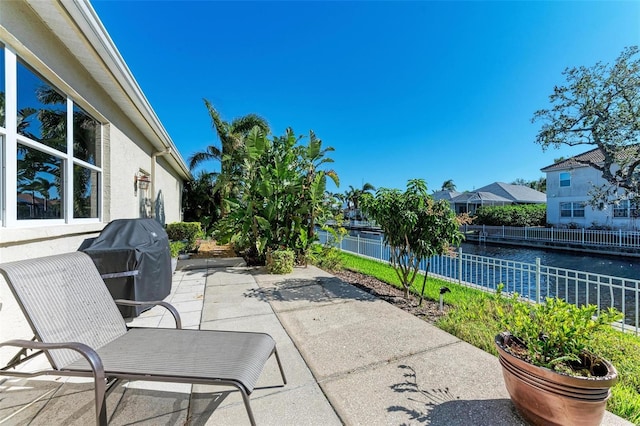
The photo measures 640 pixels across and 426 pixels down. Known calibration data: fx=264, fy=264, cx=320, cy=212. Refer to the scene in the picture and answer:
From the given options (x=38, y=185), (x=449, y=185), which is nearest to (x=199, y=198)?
(x=38, y=185)

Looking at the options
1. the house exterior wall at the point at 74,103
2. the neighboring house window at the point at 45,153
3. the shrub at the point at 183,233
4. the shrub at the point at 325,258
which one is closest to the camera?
the house exterior wall at the point at 74,103

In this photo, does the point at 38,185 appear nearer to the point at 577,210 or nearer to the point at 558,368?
the point at 558,368

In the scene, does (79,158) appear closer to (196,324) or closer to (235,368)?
(196,324)

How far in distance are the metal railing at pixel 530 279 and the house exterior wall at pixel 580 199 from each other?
1282 cm

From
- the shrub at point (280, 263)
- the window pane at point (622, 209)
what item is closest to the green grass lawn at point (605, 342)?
the shrub at point (280, 263)

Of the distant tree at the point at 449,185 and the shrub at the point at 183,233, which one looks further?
the distant tree at the point at 449,185

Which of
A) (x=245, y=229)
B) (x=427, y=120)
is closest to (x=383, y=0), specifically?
(x=245, y=229)

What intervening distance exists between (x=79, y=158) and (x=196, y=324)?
10.8ft

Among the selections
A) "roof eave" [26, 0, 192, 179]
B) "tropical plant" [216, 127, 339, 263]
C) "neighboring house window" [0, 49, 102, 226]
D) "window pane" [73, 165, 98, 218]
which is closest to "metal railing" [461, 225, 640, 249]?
"tropical plant" [216, 127, 339, 263]

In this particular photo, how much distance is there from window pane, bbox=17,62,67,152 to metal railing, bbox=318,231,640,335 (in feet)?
20.9

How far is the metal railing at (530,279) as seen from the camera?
513 centimetres

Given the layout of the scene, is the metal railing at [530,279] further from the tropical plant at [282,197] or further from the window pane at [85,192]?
the window pane at [85,192]

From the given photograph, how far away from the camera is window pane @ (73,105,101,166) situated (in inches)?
163

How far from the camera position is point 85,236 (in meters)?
4.16
